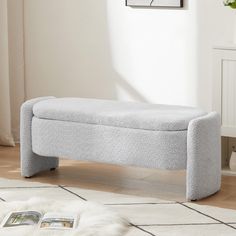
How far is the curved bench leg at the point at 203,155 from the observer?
14.4 feet

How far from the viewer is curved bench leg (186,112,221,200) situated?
4395 millimetres

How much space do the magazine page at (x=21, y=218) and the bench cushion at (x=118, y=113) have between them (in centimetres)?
79

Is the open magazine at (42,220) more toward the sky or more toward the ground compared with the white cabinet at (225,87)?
more toward the ground

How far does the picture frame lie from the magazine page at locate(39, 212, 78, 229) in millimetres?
1895

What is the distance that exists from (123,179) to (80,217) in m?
1.00

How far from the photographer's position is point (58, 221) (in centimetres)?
396

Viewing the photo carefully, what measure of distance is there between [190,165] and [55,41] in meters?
2.02

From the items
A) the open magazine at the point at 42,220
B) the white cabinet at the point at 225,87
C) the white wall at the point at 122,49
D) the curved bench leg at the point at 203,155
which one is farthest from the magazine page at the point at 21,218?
the white wall at the point at 122,49

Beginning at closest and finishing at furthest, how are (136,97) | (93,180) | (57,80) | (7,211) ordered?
(7,211), (93,180), (136,97), (57,80)

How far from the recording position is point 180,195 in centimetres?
462

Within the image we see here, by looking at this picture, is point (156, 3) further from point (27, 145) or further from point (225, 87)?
point (27, 145)

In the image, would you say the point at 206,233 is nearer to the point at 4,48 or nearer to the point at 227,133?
the point at 227,133

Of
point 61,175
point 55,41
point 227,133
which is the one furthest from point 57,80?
point 227,133

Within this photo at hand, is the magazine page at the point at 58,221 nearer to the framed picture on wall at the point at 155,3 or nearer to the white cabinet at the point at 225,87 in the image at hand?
the white cabinet at the point at 225,87
